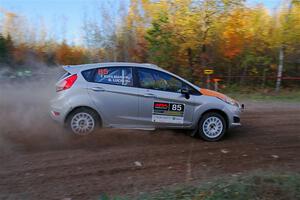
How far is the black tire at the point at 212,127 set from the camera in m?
9.19

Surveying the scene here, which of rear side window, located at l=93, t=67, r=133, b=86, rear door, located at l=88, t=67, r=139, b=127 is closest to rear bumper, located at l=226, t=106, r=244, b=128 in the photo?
rear door, located at l=88, t=67, r=139, b=127

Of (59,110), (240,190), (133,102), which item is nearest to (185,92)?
(133,102)

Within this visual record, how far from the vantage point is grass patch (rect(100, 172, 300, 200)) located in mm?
5164

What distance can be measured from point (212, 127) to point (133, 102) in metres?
1.84

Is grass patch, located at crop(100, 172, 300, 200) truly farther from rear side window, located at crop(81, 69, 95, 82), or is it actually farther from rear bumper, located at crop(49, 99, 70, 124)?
rear side window, located at crop(81, 69, 95, 82)

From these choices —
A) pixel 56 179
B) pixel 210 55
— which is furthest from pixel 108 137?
pixel 210 55

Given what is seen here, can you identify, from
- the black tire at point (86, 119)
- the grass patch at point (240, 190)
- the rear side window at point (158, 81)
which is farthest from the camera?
the rear side window at point (158, 81)

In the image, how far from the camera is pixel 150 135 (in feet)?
30.3

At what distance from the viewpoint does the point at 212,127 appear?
30.3 ft

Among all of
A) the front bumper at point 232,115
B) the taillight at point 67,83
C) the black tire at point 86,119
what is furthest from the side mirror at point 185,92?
the taillight at point 67,83

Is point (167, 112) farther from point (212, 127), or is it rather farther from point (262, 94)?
point (262, 94)

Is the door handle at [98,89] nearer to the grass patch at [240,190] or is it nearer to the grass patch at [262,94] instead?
the grass patch at [240,190]

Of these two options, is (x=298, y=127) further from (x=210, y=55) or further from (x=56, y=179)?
(x=210, y=55)

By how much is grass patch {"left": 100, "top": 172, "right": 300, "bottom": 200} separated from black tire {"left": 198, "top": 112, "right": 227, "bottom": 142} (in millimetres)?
3425
